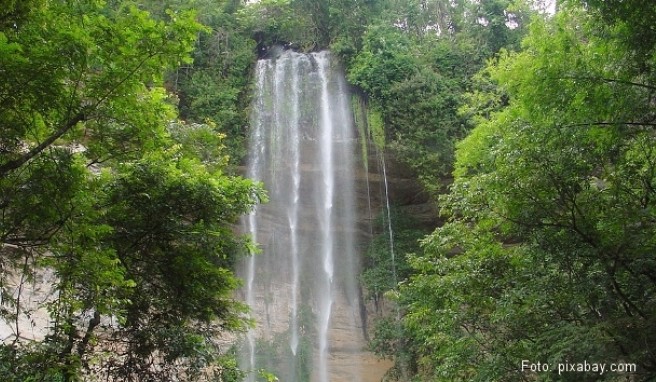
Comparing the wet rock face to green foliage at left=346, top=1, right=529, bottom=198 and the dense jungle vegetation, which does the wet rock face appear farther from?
the dense jungle vegetation

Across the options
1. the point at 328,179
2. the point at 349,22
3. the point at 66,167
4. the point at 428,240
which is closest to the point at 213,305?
the point at 66,167

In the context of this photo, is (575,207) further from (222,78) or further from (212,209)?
(222,78)

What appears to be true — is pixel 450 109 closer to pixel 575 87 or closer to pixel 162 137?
pixel 575 87

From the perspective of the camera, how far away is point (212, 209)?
641cm

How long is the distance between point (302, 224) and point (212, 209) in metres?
12.4

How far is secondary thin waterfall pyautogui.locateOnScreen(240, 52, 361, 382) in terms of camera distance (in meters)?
17.0

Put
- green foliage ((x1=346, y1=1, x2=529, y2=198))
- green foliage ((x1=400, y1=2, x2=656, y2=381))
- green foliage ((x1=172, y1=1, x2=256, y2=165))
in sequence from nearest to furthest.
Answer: green foliage ((x1=400, y1=2, x2=656, y2=381)) → green foliage ((x1=346, y1=1, x2=529, y2=198)) → green foliage ((x1=172, y1=1, x2=256, y2=165))

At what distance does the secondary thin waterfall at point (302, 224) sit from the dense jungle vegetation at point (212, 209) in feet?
25.9

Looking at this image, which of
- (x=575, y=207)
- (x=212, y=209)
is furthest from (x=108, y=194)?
(x=575, y=207)

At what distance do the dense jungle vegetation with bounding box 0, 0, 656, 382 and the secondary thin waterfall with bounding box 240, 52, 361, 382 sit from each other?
7.88 metres

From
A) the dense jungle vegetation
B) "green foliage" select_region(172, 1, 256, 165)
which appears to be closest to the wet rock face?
"green foliage" select_region(172, 1, 256, 165)

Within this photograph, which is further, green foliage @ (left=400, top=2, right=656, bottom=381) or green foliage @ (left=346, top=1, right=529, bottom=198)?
green foliage @ (left=346, top=1, right=529, bottom=198)

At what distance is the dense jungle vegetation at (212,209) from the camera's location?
4.62 meters

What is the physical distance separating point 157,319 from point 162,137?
7.53 feet
